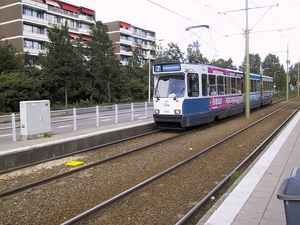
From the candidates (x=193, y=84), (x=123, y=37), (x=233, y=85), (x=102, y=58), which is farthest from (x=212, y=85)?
(x=123, y=37)

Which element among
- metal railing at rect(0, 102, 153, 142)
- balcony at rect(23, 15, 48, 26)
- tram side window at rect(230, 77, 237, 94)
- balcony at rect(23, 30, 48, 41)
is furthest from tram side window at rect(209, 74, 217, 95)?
balcony at rect(23, 15, 48, 26)

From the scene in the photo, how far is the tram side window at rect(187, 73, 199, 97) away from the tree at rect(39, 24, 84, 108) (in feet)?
68.2

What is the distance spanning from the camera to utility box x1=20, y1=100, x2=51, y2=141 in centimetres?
1028

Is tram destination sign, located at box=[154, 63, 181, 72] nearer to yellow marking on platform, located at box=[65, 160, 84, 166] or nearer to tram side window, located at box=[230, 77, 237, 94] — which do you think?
yellow marking on platform, located at box=[65, 160, 84, 166]

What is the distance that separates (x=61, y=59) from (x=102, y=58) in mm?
6993

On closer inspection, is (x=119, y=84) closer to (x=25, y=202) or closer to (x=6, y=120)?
(x=6, y=120)

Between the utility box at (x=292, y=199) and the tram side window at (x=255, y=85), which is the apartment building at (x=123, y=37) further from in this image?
the utility box at (x=292, y=199)

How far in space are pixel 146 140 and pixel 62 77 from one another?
22323 millimetres

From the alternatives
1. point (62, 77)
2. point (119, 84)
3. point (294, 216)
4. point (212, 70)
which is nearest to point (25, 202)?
point (294, 216)

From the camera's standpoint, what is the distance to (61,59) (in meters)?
31.7

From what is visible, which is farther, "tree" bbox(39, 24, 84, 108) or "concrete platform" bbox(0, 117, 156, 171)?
"tree" bbox(39, 24, 84, 108)

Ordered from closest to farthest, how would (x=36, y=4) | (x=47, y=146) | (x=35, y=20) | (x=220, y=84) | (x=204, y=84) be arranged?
1. (x=47, y=146)
2. (x=204, y=84)
3. (x=220, y=84)
4. (x=35, y=20)
5. (x=36, y=4)

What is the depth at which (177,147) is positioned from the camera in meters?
10.8

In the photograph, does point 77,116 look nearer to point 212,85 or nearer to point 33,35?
point 212,85
